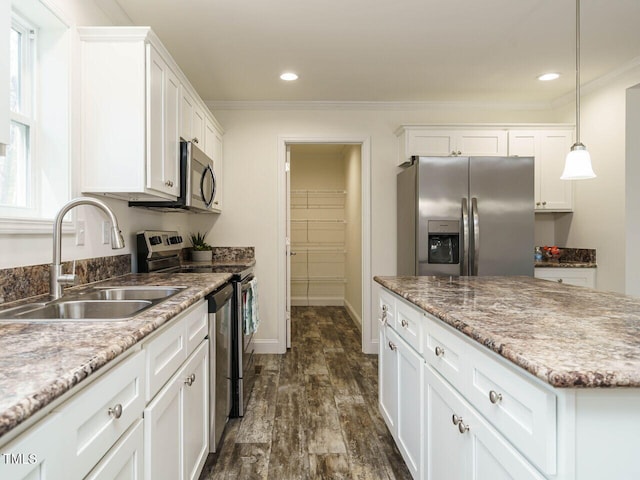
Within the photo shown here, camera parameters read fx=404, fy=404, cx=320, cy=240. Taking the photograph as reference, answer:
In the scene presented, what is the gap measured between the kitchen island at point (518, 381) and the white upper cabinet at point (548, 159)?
Answer: 2.17 m

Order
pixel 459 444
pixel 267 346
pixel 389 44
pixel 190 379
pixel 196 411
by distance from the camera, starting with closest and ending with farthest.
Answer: pixel 459 444
pixel 190 379
pixel 196 411
pixel 389 44
pixel 267 346

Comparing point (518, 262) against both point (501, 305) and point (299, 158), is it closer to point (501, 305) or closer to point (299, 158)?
point (501, 305)

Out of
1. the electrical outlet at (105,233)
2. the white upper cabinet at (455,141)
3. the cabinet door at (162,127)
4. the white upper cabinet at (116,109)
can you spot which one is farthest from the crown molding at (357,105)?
the electrical outlet at (105,233)

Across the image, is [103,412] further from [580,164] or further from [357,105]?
[357,105]

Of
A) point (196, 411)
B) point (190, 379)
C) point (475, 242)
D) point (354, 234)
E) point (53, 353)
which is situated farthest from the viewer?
point (354, 234)

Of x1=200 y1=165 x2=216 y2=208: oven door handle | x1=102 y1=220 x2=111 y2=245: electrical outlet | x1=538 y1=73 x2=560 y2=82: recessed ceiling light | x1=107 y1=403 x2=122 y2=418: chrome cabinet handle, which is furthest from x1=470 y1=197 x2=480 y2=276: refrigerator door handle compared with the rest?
x1=107 y1=403 x2=122 y2=418: chrome cabinet handle

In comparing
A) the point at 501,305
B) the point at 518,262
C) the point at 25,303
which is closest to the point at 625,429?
the point at 501,305

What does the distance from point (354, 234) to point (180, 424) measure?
4.00 metres

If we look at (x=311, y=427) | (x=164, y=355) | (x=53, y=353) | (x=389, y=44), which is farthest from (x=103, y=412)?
(x=389, y=44)

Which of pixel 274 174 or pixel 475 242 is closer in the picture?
pixel 475 242

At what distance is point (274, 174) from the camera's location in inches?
160

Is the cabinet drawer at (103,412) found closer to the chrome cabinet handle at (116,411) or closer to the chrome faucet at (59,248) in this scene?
the chrome cabinet handle at (116,411)

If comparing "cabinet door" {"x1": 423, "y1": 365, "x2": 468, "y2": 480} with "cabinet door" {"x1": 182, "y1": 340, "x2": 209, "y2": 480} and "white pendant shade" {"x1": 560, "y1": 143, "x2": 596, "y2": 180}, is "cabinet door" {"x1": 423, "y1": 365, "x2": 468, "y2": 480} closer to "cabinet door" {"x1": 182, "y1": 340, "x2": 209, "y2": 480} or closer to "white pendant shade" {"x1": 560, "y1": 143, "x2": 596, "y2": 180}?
"cabinet door" {"x1": 182, "y1": 340, "x2": 209, "y2": 480}

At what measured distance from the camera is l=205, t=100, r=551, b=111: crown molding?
4035mm
